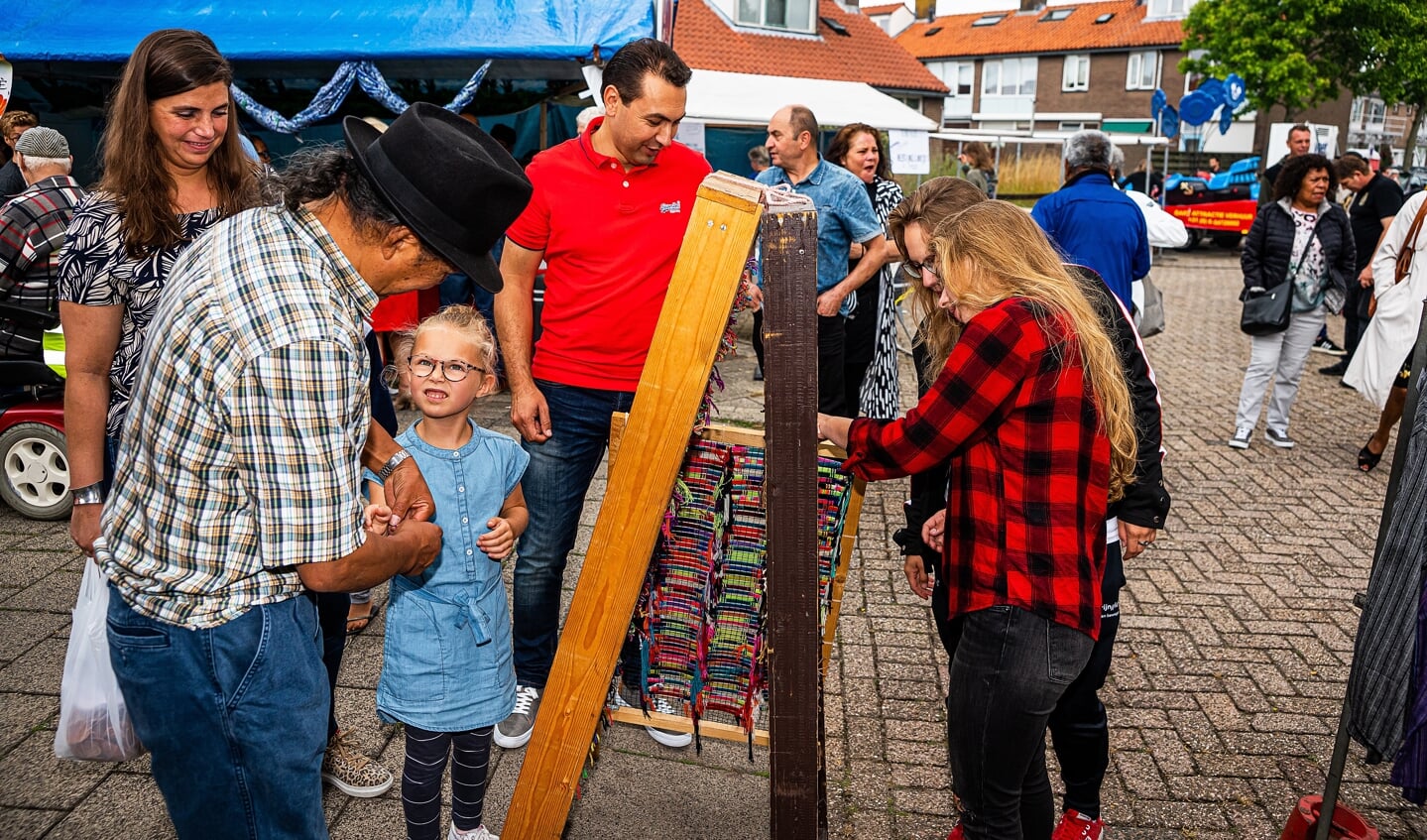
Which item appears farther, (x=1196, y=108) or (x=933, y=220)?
(x=1196, y=108)

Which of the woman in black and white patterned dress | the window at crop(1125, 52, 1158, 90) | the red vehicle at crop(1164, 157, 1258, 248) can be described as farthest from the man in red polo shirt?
the window at crop(1125, 52, 1158, 90)

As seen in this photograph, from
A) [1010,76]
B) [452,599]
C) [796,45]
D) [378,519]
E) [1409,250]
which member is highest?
[1010,76]

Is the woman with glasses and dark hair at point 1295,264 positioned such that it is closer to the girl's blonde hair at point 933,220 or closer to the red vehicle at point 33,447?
the girl's blonde hair at point 933,220

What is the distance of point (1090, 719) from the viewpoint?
8.96ft

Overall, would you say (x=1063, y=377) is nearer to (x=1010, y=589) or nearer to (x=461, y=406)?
(x=1010, y=589)

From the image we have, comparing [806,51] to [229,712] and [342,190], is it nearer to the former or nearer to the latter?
[342,190]

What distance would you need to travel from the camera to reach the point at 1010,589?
A: 7.09 feet

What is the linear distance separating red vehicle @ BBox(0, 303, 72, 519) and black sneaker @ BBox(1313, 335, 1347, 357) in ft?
38.0

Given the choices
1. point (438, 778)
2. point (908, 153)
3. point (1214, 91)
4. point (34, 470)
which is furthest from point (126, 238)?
point (1214, 91)

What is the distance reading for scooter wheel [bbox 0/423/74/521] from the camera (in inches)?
213

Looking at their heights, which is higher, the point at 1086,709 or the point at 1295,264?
the point at 1295,264

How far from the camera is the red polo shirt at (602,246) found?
3240mm

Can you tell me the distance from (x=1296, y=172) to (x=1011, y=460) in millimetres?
6355

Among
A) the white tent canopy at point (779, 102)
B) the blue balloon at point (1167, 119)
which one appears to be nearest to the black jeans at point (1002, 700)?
the white tent canopy at point (779, 102)
